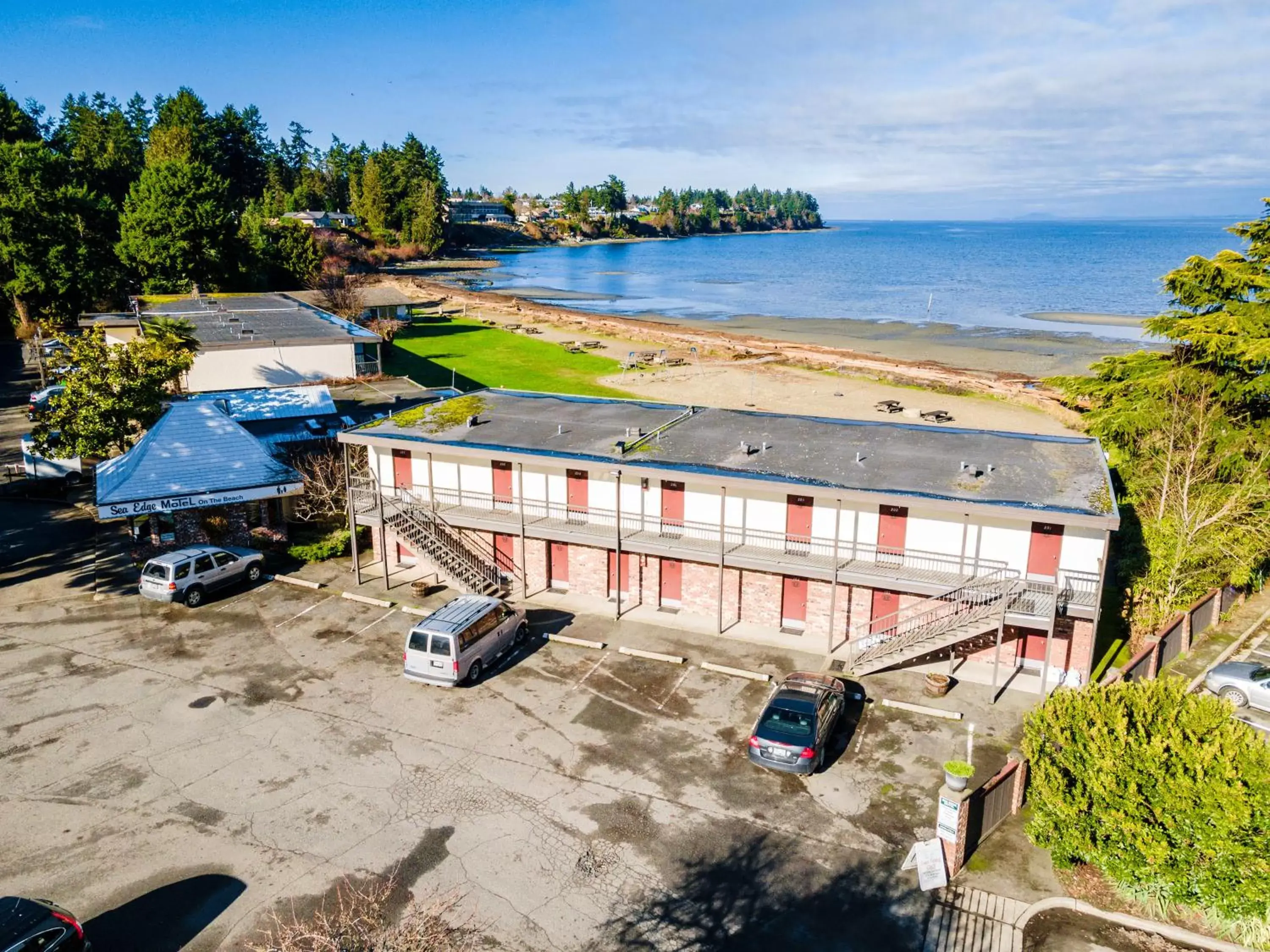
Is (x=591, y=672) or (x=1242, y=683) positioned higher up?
(x=1242, y=683)

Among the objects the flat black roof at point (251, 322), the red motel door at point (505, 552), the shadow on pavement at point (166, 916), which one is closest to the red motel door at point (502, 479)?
the red motel door at point (505, 552)

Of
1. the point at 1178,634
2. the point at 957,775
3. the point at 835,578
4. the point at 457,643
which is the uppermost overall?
the point at 835,578

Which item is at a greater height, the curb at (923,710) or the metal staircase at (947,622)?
the metal staircase at (947,622)

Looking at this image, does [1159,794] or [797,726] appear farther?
[797,726]

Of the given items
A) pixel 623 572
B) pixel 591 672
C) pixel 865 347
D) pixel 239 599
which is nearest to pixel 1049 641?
pixel 591 672

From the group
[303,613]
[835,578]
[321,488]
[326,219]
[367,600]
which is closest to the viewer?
[835,578]

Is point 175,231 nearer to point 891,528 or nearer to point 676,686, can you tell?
point 676,686

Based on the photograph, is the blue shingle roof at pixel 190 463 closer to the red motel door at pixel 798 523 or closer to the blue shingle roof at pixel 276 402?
the blue shingle roof at pixel 276 402
